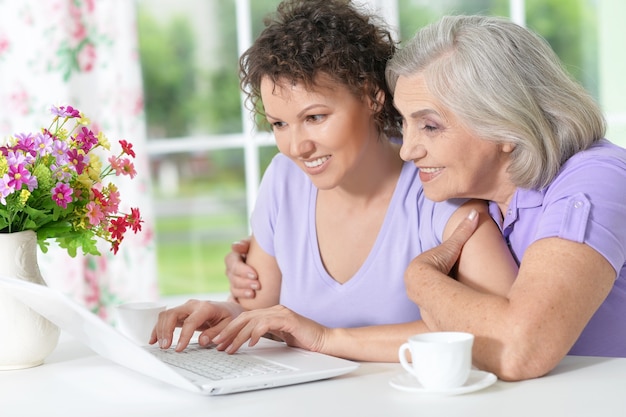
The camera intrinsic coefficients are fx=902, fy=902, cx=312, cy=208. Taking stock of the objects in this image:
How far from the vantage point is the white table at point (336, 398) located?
1229mm

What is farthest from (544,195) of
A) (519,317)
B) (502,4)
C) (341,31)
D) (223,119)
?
(223,119)

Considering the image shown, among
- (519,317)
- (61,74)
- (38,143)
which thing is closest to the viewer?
(519,317)

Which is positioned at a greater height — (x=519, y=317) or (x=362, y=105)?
(x=362, y=105)

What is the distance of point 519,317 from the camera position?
139cm

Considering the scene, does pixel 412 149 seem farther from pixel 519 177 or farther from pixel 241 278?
pixel 241 278

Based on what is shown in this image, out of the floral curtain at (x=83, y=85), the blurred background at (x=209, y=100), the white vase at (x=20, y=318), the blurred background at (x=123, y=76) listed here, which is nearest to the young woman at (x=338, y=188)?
the white vase at (x=20, y=318)

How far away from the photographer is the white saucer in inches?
50.6

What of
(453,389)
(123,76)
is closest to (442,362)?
(453,389)

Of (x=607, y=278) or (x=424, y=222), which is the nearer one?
(x=607, y=278)

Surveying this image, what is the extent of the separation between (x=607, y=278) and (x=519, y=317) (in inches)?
7.1

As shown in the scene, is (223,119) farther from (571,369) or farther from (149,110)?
(571,369)

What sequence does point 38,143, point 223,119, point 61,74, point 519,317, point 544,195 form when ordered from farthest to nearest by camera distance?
point 223,119, point 61,74, point 544,195, point 38,143, point 519,317

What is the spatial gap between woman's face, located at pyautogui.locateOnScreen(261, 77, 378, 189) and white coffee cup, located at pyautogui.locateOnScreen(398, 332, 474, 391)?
Result: 66cm

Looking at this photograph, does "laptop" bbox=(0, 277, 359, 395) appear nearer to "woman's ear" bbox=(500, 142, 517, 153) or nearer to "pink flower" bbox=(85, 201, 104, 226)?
"pink flower" bbox=(85, 201, 104, 226)
